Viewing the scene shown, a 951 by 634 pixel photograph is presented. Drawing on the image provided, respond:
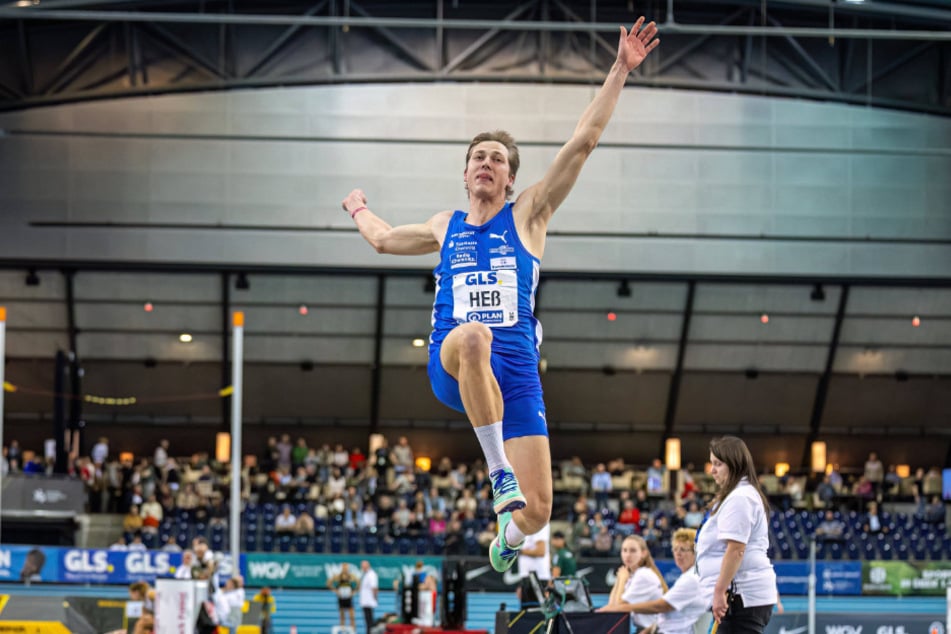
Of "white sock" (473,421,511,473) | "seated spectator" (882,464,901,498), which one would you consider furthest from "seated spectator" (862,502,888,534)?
"white sock" (473,421,511,473)

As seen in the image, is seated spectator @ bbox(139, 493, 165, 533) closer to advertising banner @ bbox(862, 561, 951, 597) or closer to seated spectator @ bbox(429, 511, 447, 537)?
seated spectator @ bbox(429, 511, 447, 537)

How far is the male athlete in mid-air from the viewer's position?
5715 millimetres

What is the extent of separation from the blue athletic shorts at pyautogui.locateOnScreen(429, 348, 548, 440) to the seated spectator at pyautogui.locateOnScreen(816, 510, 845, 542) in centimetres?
2180

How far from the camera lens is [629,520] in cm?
2692

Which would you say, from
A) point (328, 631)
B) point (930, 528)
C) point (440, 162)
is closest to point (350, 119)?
point (440, 162)

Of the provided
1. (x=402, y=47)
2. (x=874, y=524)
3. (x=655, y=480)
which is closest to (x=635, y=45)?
(x=874, y=524)

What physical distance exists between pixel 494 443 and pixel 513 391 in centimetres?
35

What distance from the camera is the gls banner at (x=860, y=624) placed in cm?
1082

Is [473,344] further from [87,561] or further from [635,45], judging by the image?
[87,561]

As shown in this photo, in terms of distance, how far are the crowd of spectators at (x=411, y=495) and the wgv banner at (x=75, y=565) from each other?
0.47 m

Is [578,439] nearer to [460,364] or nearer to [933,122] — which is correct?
[933,122]

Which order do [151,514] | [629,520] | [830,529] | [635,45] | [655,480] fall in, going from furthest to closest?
[655,480] → [151,514] → [629,520] → [830,529] → [635,45]

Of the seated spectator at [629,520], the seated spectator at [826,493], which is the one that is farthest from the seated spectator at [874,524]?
the seated spectator at [629,520]

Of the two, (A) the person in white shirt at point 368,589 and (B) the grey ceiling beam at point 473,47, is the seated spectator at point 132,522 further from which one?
(B) the grey ceiling beam at point 473,47
